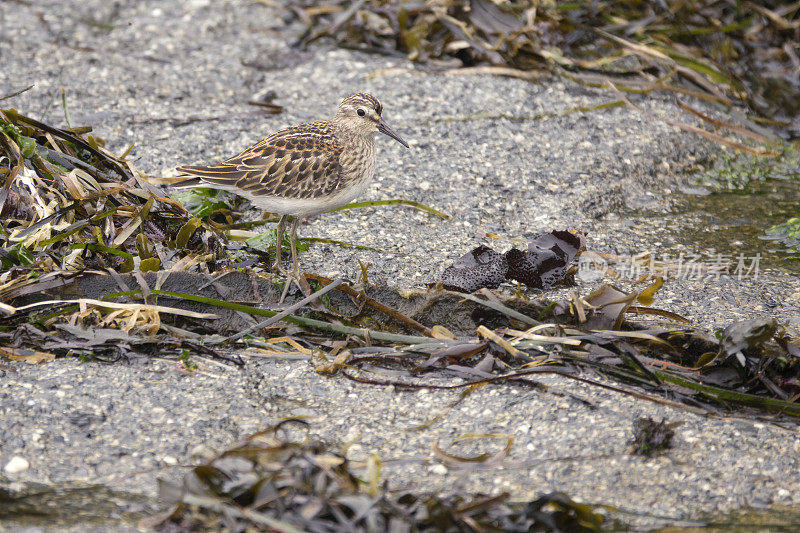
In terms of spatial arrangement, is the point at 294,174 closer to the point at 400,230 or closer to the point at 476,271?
the point at 400,230

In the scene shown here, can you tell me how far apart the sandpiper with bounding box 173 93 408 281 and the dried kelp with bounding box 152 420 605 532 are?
1.82m

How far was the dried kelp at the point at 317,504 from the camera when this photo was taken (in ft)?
9.04

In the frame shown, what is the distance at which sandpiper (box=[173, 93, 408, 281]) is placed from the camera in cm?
477

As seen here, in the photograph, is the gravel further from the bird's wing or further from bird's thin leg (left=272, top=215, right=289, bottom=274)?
the bird's wing

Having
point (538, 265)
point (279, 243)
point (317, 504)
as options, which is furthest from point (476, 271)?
point (317, 504)

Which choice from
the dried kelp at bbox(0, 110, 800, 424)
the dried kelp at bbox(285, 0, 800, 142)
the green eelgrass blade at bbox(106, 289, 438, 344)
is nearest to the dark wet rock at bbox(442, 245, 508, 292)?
the dried kelp at bbox(0, 110, 800, 424)

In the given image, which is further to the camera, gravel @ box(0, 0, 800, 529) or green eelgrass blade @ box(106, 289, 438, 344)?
green eelgrass blade @ box(106, 289, 438, 344)

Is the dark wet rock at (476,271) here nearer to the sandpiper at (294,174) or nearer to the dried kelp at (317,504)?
the sandpiper at (294,174)

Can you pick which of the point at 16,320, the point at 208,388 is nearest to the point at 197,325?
the point at 208,388

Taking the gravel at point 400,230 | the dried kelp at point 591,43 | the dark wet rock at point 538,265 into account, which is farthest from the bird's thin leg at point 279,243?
the dried kelp at point 591,43

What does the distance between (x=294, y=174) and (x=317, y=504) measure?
242cm

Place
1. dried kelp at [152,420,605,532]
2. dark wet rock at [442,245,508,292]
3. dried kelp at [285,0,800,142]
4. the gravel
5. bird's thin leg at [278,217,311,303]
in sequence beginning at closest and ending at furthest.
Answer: dried kelp at [152,420,605,532], the gravel, bird's thin leg at [278,217,311,303], dark wet rock at [442,245,508,292], dried kelp at [285,0,800,142]

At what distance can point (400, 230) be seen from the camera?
5.29 m

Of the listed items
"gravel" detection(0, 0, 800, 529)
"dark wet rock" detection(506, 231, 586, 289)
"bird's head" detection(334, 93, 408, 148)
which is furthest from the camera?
"bird's head" detection(334, 93, 408, 148)
